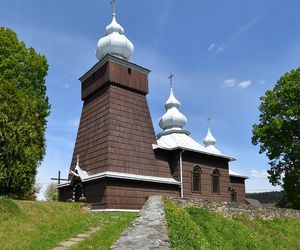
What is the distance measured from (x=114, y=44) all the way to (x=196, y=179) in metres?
11.1

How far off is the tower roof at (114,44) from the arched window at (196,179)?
947 cm

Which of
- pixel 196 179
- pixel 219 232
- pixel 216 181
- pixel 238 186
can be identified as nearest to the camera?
pixel 219 232

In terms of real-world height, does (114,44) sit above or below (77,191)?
above

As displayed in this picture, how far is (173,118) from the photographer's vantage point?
31.9 meters

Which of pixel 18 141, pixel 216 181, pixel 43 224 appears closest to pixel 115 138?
pixel 18 141

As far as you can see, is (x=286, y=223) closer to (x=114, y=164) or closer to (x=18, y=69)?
(x=114, y=164)

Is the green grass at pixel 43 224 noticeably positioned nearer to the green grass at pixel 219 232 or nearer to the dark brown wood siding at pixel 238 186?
the green grass at pixel 219 232

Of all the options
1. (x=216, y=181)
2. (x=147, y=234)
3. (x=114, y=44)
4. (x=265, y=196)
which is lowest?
(x=147, y=234)

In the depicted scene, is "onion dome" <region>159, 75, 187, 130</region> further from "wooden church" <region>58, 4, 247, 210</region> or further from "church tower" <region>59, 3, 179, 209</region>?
"church tower" <region>59, 3, 179, 209</region>

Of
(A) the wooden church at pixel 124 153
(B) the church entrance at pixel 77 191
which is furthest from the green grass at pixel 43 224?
(B) the church entrance at pixel 77 191

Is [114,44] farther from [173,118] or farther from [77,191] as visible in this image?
Result: [77,191]

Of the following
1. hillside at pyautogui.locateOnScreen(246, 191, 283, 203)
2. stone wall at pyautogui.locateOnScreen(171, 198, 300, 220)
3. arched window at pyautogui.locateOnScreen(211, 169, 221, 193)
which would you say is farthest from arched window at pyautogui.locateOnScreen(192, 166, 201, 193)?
hillside at pyautogui.locateOnScreen(246, 191, 283, 203)

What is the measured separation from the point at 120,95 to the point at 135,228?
641 inches

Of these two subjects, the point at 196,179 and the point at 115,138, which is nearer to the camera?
the point at 115,138
